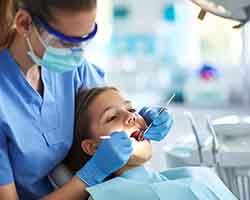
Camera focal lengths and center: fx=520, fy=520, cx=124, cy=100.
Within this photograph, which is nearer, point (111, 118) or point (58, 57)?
point (58, 57)

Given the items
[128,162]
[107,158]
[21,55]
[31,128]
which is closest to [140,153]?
[128,162]

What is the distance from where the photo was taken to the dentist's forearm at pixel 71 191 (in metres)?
1.23

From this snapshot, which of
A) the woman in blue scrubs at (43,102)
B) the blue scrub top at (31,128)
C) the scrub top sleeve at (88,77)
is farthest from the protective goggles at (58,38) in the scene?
the scrub top sleeve at (88,77)

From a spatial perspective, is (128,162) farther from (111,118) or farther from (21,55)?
(21,55)

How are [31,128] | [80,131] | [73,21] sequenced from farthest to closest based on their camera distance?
[80,131]
[31,128]
[73,21]

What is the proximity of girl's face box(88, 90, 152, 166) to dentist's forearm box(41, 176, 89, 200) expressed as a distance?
0.53ft

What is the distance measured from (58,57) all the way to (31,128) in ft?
0.65

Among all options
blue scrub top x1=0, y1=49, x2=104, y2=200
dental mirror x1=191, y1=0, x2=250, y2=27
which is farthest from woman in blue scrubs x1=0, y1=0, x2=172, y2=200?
dental mirror x1=191, y1=0, x2=250, y2=27

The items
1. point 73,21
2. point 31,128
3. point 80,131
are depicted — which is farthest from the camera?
point 80,131

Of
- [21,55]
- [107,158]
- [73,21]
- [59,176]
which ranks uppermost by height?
[73,21]

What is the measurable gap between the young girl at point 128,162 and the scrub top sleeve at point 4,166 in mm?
194

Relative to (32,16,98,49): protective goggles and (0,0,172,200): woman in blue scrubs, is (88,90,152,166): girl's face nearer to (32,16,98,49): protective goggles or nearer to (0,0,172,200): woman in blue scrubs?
(0,0,172,200): woman in blue scrubs

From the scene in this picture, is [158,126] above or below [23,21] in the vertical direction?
below

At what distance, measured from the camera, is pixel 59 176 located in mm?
1369
